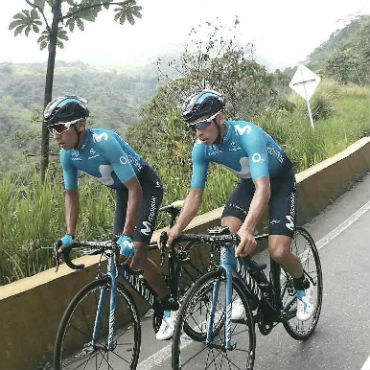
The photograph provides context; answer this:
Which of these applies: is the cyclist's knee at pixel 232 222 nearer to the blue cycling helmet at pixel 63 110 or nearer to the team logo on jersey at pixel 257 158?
the team logo on jersey at pixel 257 158

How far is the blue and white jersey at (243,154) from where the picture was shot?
3444mm

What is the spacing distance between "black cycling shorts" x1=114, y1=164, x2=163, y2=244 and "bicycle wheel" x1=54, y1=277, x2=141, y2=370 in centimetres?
65

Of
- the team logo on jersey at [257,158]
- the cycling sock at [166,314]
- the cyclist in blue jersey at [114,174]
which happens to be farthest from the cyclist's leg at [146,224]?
the team logo on jersey at [257,158]

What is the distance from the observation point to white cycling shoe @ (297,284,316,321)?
3.93 m

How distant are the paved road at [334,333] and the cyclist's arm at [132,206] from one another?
3.90 ft

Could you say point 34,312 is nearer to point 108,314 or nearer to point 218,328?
point 108,314

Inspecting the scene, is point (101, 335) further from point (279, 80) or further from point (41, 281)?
point (279, 80)

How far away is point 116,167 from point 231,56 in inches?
402

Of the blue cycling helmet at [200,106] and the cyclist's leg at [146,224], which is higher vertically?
the blue cycling helmet at [200,106]

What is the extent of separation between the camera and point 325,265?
233 inches

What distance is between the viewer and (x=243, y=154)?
3.73 meters

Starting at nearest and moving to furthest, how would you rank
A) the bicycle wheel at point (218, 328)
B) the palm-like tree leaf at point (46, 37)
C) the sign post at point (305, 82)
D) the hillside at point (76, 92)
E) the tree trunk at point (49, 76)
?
the bicycle wheel at point (218, 328) < the tree trunk at point (49, 76) < the palm-like tree leaf at point (46, 37) < the sign post at point (305, 82) < the hillside at point (76, 92)

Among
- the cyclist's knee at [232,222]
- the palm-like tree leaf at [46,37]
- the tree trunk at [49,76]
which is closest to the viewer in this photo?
the cyclist's knee at [232,222]

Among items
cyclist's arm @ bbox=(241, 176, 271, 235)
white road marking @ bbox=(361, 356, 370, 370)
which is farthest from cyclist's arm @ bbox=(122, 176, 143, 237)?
white road marking @ bbox=(361, 356, 370, 370)
